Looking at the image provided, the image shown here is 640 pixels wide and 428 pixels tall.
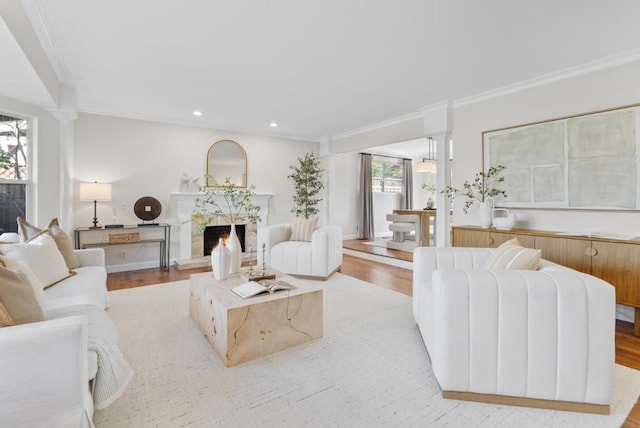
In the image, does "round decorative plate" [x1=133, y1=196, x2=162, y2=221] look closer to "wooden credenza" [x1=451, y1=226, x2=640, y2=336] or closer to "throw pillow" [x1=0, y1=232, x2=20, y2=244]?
"throw pillow" [x1=0, y1=232, x2=20, y2=244]

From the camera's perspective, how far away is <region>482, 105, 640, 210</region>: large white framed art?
9.27 ft

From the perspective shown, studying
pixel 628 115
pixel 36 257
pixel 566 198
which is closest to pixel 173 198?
pixel 36 257

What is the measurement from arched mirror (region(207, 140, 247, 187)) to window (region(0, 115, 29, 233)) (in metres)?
2.30

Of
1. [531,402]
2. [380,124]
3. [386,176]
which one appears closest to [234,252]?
[531,402]

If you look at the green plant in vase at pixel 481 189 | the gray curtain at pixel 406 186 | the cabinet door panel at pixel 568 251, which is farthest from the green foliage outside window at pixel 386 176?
the cabinet door panel at pixel 568 251

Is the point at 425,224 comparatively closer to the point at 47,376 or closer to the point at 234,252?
the point at 234,252

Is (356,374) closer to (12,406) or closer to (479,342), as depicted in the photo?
(479,342)

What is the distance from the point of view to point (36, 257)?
2.16 metres

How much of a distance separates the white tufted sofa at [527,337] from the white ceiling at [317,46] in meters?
1.86

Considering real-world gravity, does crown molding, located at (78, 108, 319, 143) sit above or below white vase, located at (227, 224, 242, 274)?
above

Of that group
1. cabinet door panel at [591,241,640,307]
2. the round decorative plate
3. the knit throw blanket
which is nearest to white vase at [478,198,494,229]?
cabinet door panel at [591,241,640,307]

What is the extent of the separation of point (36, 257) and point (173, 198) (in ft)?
9.81

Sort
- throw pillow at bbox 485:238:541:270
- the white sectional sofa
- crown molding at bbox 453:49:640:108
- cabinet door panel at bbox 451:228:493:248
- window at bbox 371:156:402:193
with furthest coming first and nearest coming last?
window at bbox 371:156:402:193 < cabinet door panel at bbox 451:228:493:248 < crown molding at bbox 453:49:640:108 < throw pillow at bbox 485:238:541:270 < the white sectional sofa

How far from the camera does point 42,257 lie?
220cm
